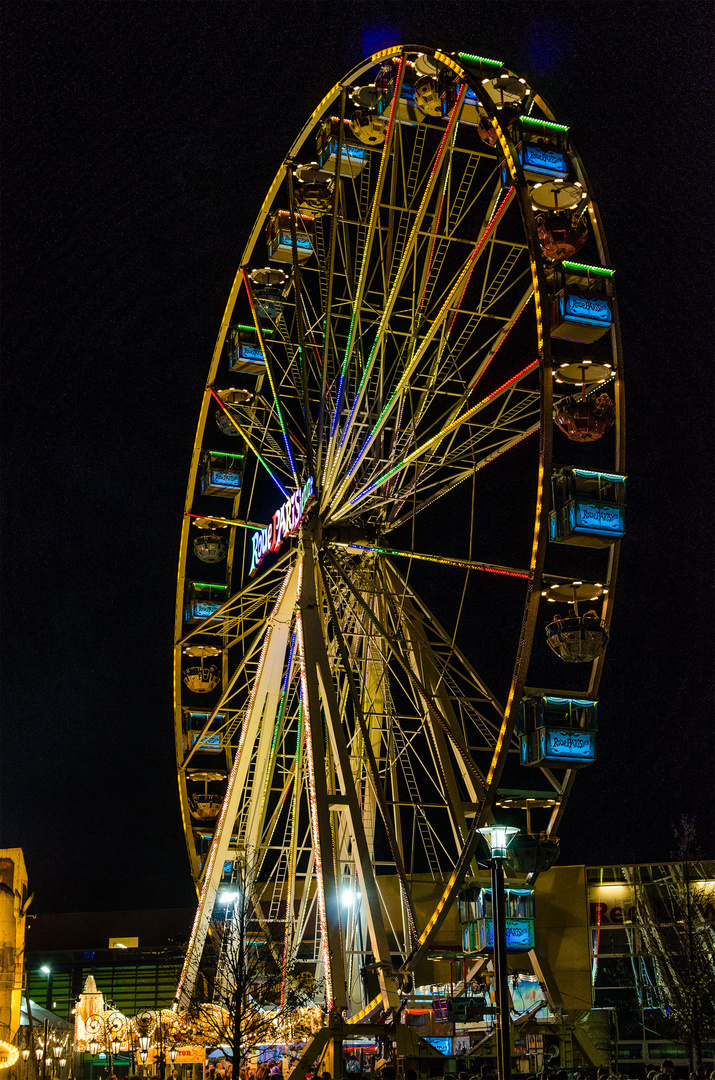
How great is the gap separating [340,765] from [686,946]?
1586 cm

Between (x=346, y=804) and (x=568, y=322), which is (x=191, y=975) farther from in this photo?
(x=568, y=322)

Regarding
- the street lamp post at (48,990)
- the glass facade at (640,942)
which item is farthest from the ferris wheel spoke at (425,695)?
the street lamp post at (48,990)

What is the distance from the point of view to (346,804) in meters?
18.3


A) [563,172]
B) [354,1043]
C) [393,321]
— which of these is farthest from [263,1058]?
[563,172]

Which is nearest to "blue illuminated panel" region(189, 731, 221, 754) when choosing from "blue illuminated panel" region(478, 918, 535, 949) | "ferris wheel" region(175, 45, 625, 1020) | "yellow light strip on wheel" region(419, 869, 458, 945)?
"ferris wheel" region(175, 45, 625, 1020)

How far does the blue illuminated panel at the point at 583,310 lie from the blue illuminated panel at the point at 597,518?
2.79 m

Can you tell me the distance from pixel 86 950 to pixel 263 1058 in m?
28.4

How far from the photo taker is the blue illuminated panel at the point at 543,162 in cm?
1805

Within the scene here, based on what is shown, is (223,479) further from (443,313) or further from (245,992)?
(245,992)

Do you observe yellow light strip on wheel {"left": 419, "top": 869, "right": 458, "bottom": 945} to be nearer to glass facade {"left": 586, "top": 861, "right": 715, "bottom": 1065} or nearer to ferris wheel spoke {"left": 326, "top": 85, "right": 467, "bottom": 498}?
ferris wheel spoke {"left": 326, "top": 85, "right": 467, "bottom": 498}

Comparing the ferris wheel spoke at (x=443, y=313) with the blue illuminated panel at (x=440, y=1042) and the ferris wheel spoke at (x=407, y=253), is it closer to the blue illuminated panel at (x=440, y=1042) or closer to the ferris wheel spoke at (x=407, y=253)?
the ferris wheel spoke at (x=407, y=253)

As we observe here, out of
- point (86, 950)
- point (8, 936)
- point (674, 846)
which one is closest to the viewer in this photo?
point (8, 936)

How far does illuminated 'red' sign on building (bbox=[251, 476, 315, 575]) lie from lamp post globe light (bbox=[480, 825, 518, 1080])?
9.48 m

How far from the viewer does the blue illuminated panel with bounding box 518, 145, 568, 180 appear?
711 inches
